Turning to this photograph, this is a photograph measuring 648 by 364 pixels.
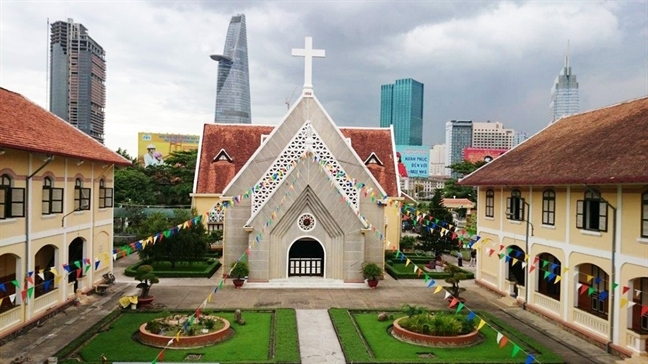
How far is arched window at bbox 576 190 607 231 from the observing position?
16562 mm

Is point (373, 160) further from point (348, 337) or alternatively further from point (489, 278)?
point (348, 337)

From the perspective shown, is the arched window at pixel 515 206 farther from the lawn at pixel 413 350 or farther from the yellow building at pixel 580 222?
the lawn at pixel 413 350

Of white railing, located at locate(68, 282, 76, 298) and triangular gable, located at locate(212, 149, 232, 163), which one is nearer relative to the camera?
white railing, located at locate(68, 282, 76, 298)

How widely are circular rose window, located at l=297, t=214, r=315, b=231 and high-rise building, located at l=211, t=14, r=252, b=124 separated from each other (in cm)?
14892

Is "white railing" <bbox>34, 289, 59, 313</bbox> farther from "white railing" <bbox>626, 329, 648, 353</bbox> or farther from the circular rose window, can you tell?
"white railing" <bbox>626, 329, 648, 353</bbox>

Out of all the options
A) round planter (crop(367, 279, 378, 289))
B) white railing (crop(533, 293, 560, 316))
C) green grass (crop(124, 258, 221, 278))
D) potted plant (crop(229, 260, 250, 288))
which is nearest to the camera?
white railing (crop(533, 293, 560, 316))

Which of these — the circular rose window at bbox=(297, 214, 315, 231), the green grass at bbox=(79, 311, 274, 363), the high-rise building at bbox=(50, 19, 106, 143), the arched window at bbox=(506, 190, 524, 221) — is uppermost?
the high-rise building at bbox=(50, 19, 106, 143)

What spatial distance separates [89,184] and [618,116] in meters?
22.5

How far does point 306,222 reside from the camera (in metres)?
25.7

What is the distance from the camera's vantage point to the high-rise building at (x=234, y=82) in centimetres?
17412

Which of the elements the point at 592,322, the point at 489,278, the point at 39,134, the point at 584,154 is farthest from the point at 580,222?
the point at 39,134

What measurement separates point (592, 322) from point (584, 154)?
5.93 m

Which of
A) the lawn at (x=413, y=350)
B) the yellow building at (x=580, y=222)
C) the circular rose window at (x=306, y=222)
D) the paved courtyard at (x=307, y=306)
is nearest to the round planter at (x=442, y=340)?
the lawn at (x=413, y=350)

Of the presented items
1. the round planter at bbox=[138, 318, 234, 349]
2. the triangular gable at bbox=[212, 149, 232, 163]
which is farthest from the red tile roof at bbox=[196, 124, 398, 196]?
the round planter at bbox=[138, 318, 234, 349]
